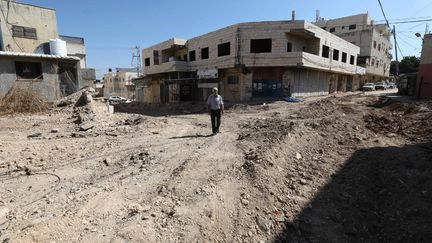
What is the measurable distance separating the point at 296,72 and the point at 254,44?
4630 millimetres

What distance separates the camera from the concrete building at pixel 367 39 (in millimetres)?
43031

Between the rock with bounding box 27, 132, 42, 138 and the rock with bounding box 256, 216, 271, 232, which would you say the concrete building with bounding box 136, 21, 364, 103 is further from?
the rock with bounding box 256, 216, 271, 232

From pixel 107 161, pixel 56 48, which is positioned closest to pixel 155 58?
pixel 56 48

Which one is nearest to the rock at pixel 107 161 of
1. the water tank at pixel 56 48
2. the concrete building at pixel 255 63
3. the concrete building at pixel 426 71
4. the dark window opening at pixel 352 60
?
the water tank at pixel 56 48

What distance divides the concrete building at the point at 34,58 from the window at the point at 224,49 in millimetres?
11928

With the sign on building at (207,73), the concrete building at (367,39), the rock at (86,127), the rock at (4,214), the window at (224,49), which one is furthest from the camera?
the concrete building at (367,39)

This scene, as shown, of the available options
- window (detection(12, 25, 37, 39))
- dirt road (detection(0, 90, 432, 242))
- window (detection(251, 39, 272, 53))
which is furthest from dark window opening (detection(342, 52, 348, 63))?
window (detection(12, 25, 37, 39))

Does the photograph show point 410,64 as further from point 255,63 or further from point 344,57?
Result: point 255,63

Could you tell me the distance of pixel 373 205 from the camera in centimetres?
492

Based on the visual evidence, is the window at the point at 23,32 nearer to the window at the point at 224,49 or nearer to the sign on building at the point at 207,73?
the sign on building at the point at 207,73

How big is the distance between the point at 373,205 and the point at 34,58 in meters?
20.4

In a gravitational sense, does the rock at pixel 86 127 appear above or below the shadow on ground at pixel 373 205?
above

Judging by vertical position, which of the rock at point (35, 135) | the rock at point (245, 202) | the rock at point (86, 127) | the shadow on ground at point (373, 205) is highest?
the rock at point (86, 127)

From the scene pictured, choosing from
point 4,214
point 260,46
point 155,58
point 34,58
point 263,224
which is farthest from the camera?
point 155,58
